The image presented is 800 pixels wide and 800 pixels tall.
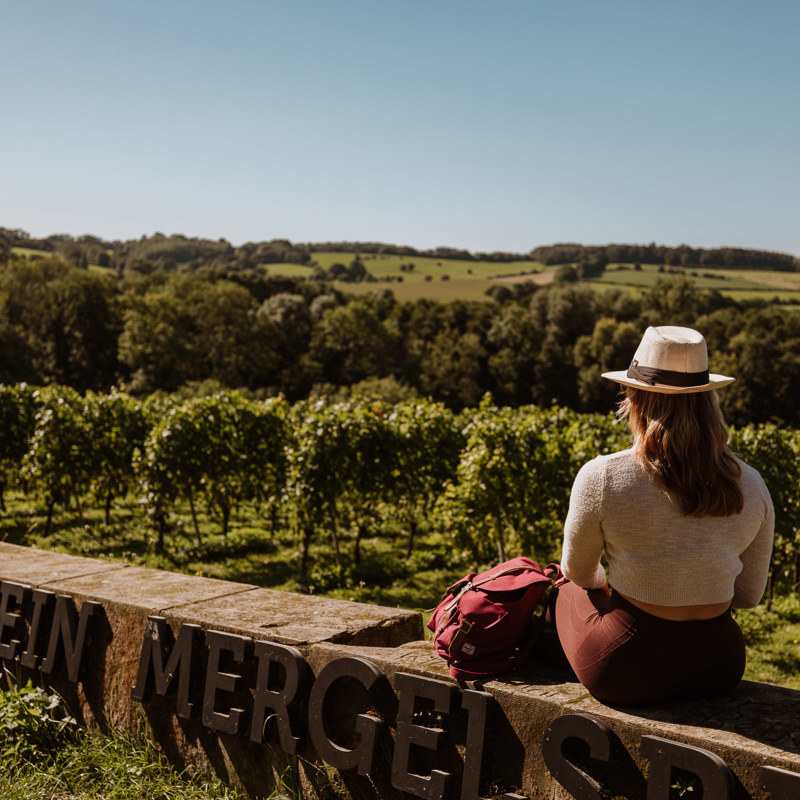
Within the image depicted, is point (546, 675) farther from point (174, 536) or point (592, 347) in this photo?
point (592, 347)

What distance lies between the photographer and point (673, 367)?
7.97 ft

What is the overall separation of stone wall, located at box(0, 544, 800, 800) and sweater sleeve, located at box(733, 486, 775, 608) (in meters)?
0.31

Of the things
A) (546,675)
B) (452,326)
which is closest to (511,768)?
(546,675)

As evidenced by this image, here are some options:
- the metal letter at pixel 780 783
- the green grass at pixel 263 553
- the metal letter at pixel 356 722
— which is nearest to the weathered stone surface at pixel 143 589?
the metal letter at pixel 356 722

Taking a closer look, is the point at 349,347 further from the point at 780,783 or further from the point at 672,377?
the point at 780,783

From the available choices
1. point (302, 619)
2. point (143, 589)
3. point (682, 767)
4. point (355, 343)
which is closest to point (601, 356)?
point (355, 343)

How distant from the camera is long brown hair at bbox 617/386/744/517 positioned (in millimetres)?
2350

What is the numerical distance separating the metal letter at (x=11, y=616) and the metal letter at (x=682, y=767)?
313 cm

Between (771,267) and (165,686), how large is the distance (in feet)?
305

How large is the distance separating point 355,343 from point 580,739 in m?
50.5

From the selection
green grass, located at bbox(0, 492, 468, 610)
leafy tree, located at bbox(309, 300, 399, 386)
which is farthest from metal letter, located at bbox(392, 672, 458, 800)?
leafy tree, located at bbox(309, 300, 399, 386)

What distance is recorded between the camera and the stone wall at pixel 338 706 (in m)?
2.26

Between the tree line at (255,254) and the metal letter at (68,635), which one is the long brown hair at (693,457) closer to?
the metal letter at (68,635)

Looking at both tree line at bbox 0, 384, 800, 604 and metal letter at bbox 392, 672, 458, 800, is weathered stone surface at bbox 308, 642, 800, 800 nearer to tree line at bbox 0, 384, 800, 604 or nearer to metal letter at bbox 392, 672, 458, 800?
metal letter at bbox 392, 672, 458, 800
